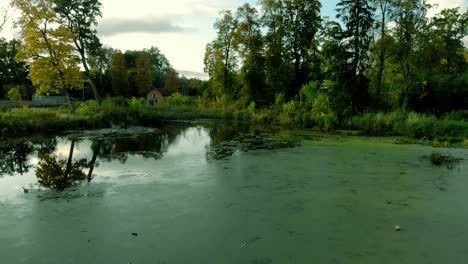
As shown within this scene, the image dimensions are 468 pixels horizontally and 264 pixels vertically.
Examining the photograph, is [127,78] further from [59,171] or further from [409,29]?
[59,171]

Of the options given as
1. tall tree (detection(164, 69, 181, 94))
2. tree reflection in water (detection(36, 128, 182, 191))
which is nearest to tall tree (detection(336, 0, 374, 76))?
tree reflection in water (detection(36, 128, 182, 191))

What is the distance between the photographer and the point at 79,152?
12.0 metres

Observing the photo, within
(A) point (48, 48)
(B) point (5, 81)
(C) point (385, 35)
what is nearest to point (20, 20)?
(A) point (48, 48)

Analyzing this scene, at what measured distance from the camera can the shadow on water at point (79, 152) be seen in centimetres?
866

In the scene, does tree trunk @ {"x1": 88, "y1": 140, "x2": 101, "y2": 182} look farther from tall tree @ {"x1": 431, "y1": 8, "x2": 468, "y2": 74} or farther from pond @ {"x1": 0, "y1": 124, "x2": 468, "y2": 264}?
tall tree @ {"x1": 431, "y1": 8, "x2": 468, "y2": 74}

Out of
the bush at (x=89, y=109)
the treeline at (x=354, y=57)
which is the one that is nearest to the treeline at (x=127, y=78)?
the treeline at (x=354, y=57)

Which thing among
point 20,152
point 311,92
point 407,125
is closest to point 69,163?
point 20,152

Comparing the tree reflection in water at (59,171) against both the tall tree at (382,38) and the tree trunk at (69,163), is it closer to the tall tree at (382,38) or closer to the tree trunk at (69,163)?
the tree trunk at (69,163)

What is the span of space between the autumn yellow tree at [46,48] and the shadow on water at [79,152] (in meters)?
7.43

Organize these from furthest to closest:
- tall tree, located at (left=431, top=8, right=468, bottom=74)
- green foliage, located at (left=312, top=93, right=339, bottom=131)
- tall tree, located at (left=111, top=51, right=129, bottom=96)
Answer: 1. tall tree, located at (left=111, top=51, right=129, bottom=96)
2. tall tree, located at (left=431, top=8, right=468, bottom=74)
3. green foliage, located at (left=312, top=93, right=339, bottom=131)

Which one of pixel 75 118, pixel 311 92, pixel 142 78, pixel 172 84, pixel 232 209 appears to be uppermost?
pixel 142 78

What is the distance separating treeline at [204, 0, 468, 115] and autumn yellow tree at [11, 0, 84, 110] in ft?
51.0

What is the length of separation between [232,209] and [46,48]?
824 inches

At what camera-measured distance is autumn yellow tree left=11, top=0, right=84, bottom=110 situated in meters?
21.1
